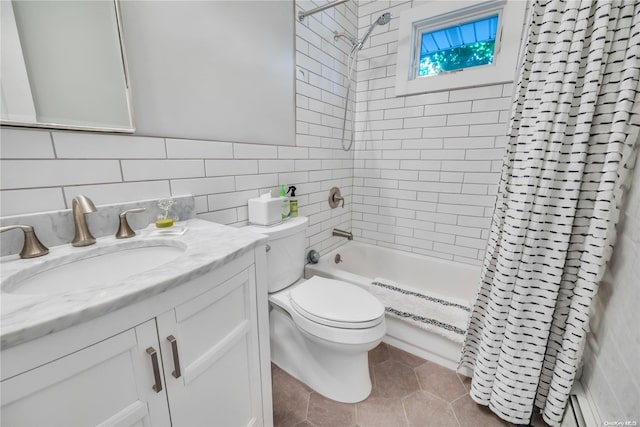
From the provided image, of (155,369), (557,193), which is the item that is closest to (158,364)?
(155,369)

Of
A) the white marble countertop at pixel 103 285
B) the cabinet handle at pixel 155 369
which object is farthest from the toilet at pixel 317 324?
the cabinet handle at pixel 155 369

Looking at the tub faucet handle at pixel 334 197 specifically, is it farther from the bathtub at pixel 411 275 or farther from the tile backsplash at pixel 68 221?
the tile backsplash at pixel 68 221

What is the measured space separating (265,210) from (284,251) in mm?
240

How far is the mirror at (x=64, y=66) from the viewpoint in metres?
0.69

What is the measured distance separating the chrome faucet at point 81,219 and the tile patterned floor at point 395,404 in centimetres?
111

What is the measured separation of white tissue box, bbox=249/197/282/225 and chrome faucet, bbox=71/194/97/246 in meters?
0.65

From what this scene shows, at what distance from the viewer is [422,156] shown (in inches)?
77.9

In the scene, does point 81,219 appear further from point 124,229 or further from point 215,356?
point 215,356

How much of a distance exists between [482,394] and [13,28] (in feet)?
6.94

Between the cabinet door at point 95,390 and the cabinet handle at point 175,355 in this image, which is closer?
the cabinet door at point 95,390

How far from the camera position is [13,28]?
681mm

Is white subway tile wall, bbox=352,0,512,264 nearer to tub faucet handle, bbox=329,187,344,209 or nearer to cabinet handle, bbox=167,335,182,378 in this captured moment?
tub faucet handle, bbox=329,187,344,209

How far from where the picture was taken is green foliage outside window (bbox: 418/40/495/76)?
172 centimetres

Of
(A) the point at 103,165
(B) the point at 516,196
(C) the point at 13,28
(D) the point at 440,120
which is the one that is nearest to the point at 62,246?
(A) the point at 103,165
